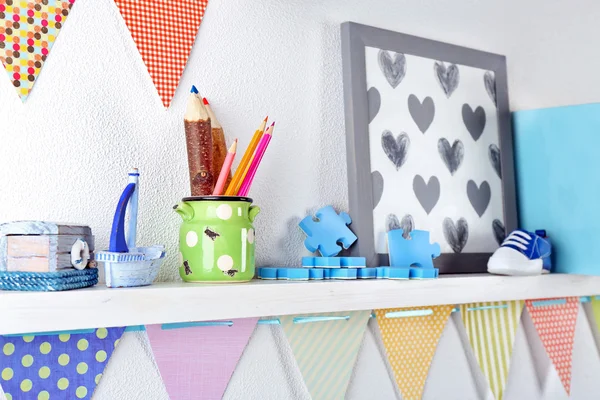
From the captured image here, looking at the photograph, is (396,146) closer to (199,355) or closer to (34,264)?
(199,355)

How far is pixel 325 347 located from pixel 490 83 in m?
0.65

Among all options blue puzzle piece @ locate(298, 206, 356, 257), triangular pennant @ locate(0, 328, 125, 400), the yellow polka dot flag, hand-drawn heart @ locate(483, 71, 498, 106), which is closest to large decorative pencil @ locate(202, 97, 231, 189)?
blue puzzle piece @ locate(298, 206, 356, 257)

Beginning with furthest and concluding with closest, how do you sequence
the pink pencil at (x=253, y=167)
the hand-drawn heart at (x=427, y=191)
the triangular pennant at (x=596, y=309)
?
the triangular pennant at (x=596, y=309) < the hand-drawn heart at (x=427, y=191) < the pink pencil at (x=253, y=167)

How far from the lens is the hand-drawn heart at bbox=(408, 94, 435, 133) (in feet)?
3.89

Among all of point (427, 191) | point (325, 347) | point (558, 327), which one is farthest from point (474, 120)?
point (325, 347)

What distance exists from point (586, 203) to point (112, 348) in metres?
0.87

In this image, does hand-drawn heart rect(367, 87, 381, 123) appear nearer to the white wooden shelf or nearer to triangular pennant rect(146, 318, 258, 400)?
the white wooden shelf

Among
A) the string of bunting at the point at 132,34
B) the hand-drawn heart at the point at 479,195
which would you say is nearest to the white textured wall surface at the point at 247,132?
the string of bunting at the point at 132,34

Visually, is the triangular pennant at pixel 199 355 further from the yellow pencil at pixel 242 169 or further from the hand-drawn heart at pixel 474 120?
A: the hand-drawn heart at pixel 474 120

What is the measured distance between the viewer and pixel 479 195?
126 centimetres

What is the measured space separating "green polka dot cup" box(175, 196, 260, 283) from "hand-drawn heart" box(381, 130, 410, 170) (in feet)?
1.12

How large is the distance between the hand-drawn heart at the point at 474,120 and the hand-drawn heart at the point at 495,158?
4 cm

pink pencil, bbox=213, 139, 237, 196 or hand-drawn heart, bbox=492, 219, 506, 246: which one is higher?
pink pencil, bbox=213, 139, 237, 196

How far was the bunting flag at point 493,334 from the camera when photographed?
3.99ft
